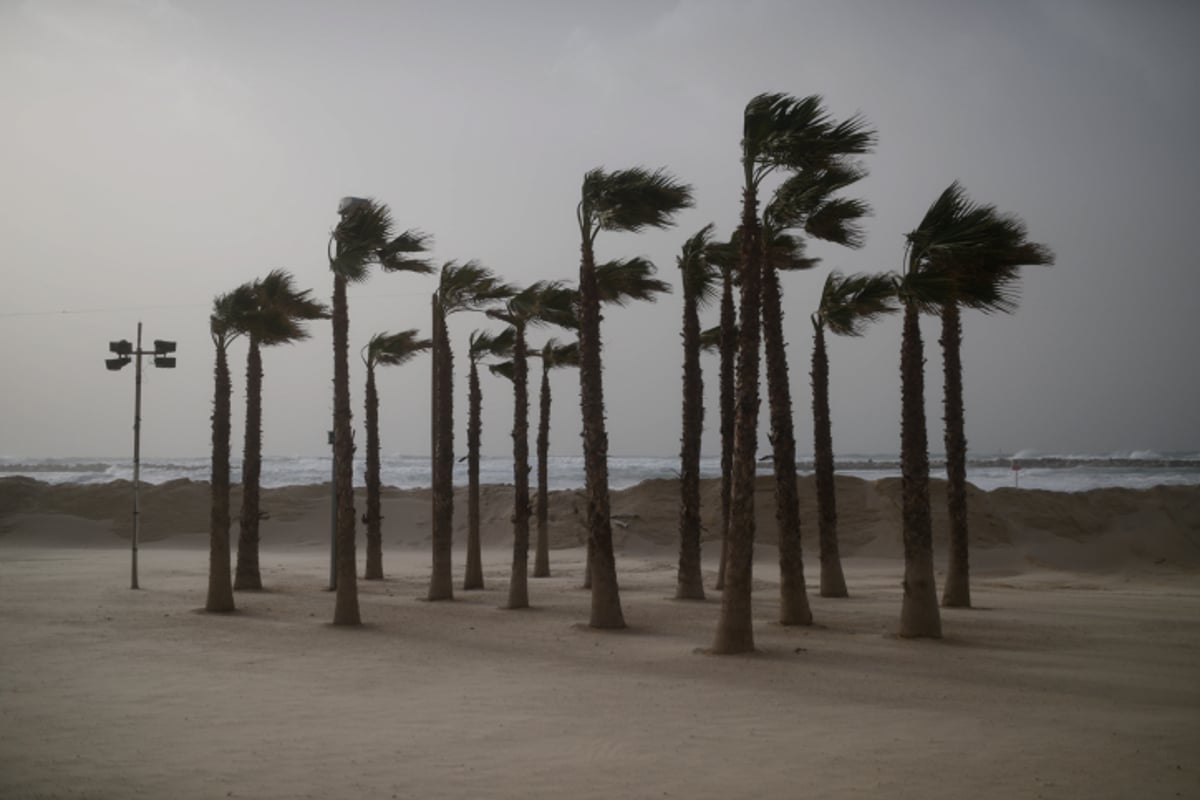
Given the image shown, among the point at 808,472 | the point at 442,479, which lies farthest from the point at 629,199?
the point at 808,472

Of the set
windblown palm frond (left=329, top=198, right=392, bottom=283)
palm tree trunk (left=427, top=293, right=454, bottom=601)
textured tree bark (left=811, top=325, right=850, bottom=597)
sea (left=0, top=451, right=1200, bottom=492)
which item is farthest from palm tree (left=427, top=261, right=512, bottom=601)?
sea (left=0, top=451, right=1200, bottom=492)

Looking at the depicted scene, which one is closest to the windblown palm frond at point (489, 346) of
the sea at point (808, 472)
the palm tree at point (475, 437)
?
the palm tree at point (475, 437)

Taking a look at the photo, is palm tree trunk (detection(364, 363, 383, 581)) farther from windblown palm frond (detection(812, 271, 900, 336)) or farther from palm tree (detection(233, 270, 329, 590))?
windblown palm frond (detection(812, 271, 900, 336))

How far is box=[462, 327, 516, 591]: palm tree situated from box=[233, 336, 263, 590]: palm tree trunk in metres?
4.98

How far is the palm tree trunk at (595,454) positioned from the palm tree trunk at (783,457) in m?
2.90

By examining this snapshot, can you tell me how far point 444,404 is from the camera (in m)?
21.3

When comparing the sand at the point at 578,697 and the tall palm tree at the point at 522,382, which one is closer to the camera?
→ the sand at the point at 578,697

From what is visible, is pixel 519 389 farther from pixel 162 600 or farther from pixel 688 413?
pixel 162 600

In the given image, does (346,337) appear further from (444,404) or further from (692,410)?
(692,410)

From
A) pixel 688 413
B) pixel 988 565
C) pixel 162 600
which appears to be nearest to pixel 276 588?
pixel 162 600

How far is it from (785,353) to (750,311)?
3.83m

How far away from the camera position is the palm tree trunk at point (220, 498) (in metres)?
18.5

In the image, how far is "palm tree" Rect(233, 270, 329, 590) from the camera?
19844 mm

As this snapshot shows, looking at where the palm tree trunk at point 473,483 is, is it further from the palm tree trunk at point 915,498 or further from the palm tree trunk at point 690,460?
the palm tree trunk at point 915,498
